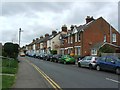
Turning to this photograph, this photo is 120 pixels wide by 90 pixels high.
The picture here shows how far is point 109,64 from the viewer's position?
966 inches

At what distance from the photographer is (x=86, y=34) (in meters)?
54.9

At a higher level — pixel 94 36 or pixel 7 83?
pixel 94 36

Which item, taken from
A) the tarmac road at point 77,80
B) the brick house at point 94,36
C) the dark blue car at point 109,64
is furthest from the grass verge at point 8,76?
the brick house at point 94,36

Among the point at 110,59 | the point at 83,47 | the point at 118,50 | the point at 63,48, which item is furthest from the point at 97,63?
the point at 63,48

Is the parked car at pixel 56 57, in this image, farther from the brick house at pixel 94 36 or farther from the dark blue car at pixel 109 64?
the dark blue car at pixel 109 64

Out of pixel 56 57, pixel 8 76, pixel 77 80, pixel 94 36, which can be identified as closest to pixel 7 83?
pixel 8 76

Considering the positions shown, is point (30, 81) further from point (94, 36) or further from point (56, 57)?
point (94, 36)

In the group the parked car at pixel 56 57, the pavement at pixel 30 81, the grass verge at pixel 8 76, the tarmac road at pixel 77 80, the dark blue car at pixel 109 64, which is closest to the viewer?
the grass verge at pixel 8 76

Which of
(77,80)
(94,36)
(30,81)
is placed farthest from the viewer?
(94,36)

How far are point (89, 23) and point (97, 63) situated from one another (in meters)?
30.0

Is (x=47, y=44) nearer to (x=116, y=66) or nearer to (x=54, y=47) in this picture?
(x=54, y=47)

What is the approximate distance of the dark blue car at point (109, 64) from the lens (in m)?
23.5

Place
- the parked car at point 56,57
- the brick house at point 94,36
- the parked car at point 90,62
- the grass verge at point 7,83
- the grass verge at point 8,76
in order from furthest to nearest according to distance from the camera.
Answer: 1. the brick house at point 94,36
2. the parked car at point 56,57
3. the parked car at point 90,62
4. the grass verge at point 8,76
5. the grass verge at point 7,83

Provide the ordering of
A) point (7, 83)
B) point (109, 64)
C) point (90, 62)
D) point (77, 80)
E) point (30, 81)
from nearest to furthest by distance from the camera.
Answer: point (7, 83)
point (30, 81)
point (77, 80)
point (109, 64)
point (90, 62)
